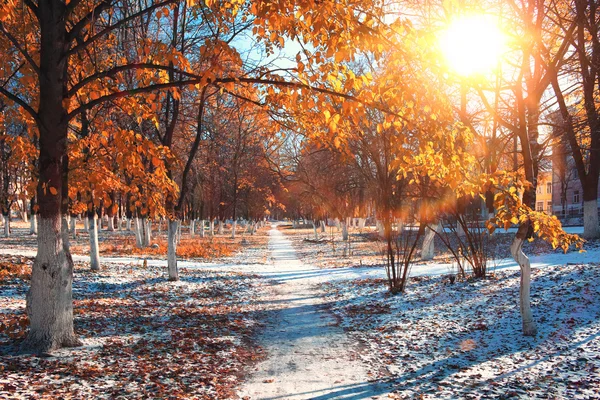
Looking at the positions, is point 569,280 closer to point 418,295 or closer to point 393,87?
point 418,295

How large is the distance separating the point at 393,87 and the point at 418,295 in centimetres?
618

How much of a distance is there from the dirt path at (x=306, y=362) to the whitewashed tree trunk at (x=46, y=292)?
2.53 metres

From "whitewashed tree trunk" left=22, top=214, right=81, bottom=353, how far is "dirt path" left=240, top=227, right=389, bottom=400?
2532 millimetres

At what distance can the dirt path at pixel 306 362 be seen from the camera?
4.44 meters

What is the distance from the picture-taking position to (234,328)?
7211 mm

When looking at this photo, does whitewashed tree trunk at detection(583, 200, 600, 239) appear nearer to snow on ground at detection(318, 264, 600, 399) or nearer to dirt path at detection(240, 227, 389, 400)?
snow on ground at detection(318, 264, 600, 399)

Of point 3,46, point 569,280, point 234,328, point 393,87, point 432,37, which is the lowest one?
point 234,328

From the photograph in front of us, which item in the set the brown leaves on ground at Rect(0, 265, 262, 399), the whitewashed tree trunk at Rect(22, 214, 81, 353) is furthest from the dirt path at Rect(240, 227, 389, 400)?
the whitewashed tree trunk at Rect(22, 214, 81, 353)

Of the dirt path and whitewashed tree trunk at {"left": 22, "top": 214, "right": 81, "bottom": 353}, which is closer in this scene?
the dirt path

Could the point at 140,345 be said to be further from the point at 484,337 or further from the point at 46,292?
the point at 484,337

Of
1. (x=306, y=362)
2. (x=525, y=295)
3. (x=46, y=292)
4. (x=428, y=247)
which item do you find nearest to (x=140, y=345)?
(x=46, y=292)

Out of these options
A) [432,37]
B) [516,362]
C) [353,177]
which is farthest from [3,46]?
[353,177]

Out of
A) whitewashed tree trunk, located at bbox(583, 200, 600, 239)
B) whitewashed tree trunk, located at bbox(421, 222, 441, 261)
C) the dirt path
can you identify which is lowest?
the dirt path

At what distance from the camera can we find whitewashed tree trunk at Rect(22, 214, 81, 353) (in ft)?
16.5
